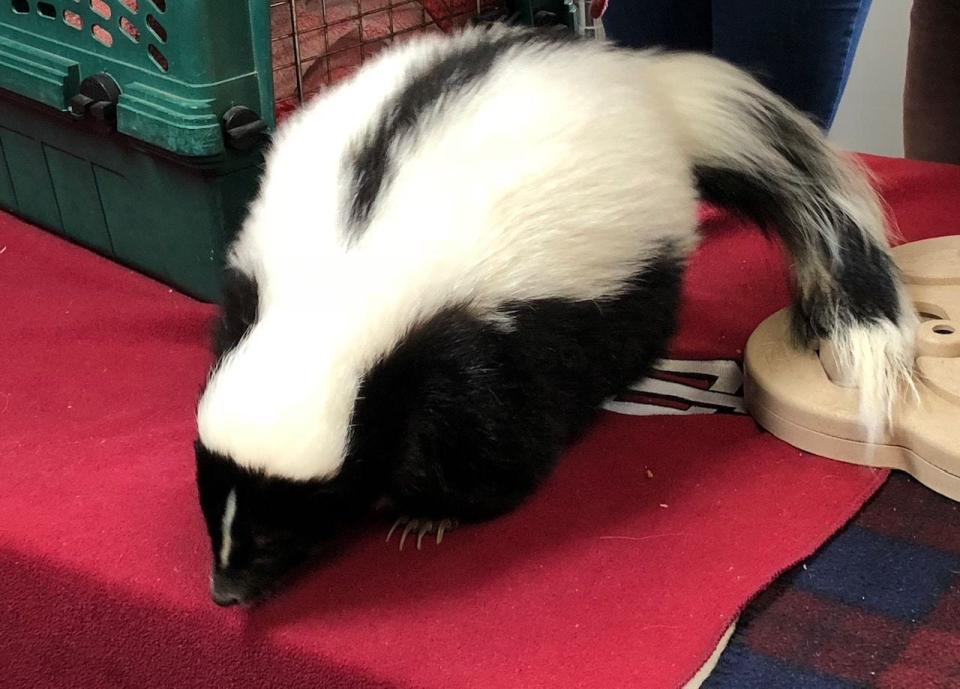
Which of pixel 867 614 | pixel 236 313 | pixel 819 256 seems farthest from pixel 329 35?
pixel 867 614

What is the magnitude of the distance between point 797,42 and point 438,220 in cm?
75

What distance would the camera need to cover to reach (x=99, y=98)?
146 centimetres

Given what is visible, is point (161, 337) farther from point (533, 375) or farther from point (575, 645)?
point (575, 645)

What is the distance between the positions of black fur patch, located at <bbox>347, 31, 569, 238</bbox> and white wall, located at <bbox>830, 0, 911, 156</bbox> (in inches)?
59.9

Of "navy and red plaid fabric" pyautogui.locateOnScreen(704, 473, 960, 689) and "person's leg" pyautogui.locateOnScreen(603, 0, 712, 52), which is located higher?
"person's leg" pyautogui.locateOnScreen(603, 0, 712, 52)

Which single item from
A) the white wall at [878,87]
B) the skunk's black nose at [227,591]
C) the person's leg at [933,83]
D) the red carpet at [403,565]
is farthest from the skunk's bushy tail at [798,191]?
the white wall at [878,87]

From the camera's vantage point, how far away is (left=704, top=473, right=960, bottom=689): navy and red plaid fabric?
2.96 ft

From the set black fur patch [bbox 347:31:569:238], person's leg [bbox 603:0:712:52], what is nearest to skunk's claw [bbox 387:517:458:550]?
black fur patch [bbox 347:31:569:238]

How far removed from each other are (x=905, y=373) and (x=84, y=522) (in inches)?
33.9

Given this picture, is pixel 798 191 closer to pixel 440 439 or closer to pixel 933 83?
pixel 440 439

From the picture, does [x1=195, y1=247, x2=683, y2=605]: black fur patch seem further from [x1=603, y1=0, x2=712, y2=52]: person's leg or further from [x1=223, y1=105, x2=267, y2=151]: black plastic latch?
[x1=603, y1=0, x2=712, y2=52]: person's leg

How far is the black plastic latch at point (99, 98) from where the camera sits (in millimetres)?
1451

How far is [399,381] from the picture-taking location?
1001mm

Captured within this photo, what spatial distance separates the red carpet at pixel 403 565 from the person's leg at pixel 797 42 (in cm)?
60
